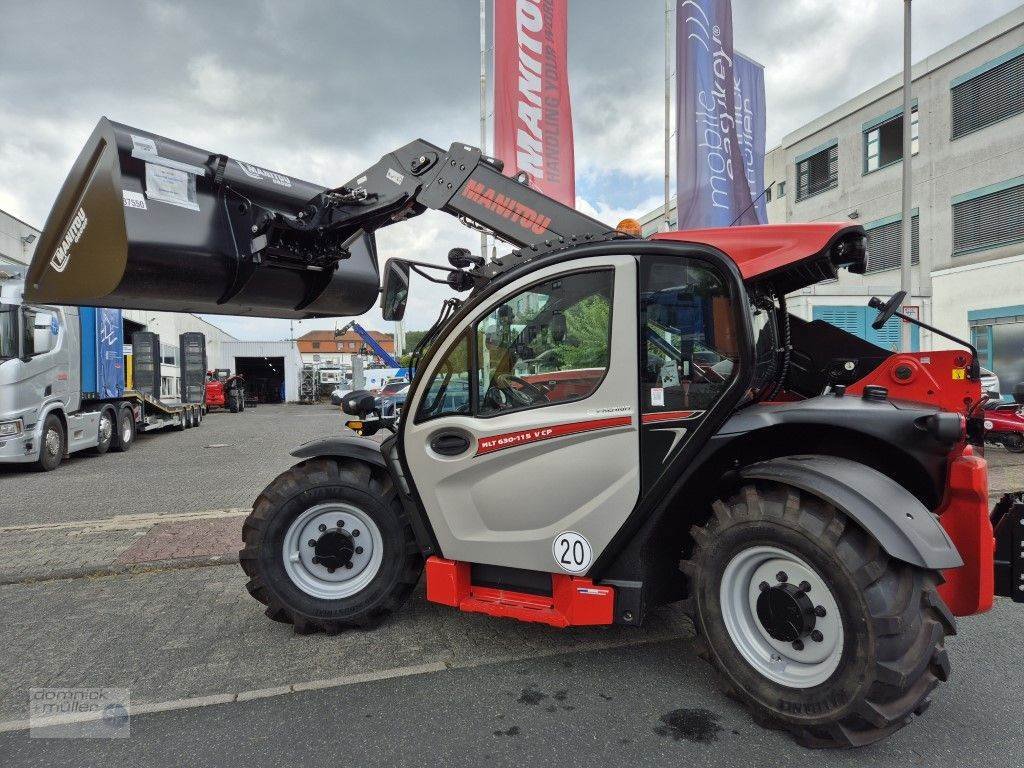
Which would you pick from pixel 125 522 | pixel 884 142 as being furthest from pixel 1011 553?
pixel 884 142

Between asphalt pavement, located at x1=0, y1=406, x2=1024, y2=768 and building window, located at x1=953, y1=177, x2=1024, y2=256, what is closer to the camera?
asphalt pavement, located at x1=0, y1=406, x2=1024, y2=768

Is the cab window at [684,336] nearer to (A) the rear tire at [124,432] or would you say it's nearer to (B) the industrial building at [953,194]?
(A) the rear tire at [124,432]

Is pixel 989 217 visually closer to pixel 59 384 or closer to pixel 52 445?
pixel 59 384

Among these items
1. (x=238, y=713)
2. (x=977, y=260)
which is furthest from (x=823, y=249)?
(x=977, y=260)

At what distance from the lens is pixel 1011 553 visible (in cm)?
298

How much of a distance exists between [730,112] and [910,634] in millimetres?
13667

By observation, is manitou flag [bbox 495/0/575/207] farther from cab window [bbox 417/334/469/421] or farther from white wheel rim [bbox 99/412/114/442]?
cab window [bbox 417/334/469/421]

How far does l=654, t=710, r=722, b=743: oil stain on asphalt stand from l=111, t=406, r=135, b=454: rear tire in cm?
1477

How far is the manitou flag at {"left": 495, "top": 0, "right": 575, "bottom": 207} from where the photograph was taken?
13.2m

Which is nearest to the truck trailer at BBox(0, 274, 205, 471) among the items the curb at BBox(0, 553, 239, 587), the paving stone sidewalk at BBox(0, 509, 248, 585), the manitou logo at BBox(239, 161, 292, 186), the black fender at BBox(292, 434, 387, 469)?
the paving stone sidewalk at BBox(0, 509, 248, 585)

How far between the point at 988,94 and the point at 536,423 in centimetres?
2270

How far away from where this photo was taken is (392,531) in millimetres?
3727

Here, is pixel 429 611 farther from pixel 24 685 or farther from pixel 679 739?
pixel 24 685

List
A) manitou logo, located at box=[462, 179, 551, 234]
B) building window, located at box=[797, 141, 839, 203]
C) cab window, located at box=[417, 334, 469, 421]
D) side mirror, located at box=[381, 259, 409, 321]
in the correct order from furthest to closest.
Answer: building window, located at box=[797, 141, 839, 203] < manitou logo, located at box=[462, 179, 551, 234] < side mirror, located at box=[381, 259, 409, 321] < cab window, located at box=[417, 334, 469, 421]
